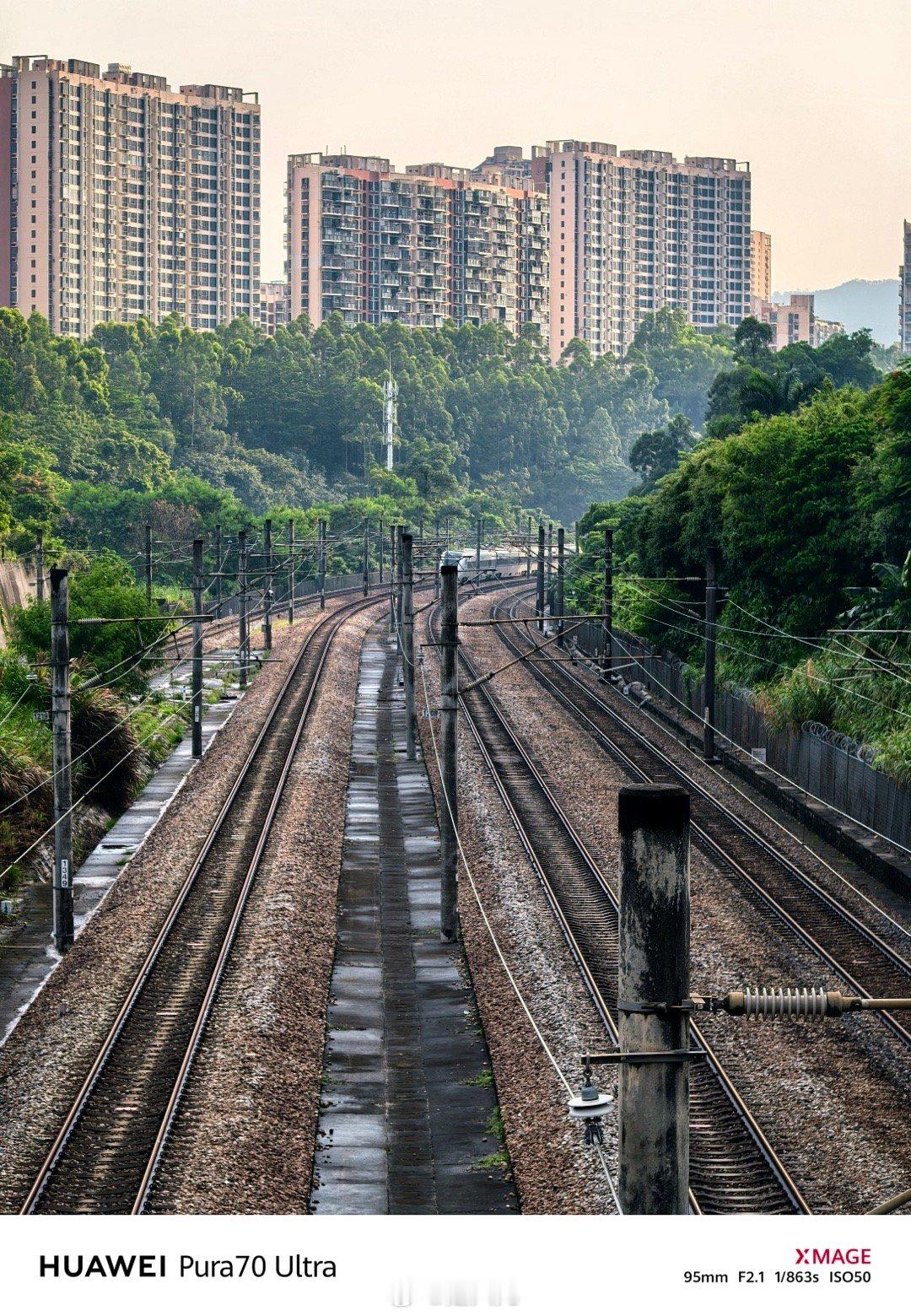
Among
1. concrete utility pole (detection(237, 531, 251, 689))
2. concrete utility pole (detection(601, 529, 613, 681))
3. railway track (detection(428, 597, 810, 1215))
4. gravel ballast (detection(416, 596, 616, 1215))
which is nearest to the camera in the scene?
railway track (detection(428, 597, 810, 1215))

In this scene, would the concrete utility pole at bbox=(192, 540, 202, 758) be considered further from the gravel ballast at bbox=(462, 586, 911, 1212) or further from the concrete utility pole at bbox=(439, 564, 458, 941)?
the concrete utility pole at bbox=(439, 564, 458, 941)

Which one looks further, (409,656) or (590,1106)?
(409,656)

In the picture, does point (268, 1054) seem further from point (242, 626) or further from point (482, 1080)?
point (242, 626)

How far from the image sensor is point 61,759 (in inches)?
1271

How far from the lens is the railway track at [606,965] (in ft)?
65.7

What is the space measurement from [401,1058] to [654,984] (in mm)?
17080

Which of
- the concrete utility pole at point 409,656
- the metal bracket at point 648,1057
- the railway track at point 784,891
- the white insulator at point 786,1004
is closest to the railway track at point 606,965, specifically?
the concrete utility pole at point 409,656

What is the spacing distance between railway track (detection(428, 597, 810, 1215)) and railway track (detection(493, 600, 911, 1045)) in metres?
2.93

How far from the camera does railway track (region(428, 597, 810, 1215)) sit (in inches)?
789

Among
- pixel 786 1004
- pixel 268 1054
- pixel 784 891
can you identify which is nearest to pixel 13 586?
pixel 784 891

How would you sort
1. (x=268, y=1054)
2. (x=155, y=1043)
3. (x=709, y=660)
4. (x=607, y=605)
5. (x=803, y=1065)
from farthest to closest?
(x=607, y=605) → (x=709, y=660) → (x=155, y=1043) → (x=268, y=1054) → (x=803, y=1065)
